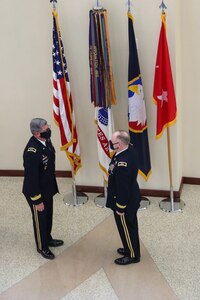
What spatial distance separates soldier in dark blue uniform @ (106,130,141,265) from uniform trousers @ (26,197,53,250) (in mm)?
729

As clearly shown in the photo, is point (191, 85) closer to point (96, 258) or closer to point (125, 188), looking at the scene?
point (125, 188)

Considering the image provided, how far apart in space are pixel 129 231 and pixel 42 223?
0.93 meters

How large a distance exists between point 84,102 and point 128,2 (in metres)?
1.36

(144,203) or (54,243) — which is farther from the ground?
(144,203)

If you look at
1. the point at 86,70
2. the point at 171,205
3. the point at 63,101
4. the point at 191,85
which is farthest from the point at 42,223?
the point at 191,85

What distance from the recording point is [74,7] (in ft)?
17.9

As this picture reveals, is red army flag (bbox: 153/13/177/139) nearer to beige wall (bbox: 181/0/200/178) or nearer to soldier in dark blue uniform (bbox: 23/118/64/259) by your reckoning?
beige wall (bbox: 181/0/200/178)

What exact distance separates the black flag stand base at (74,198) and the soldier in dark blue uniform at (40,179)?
1.08 meters

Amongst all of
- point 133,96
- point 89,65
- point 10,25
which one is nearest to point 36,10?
point 10,25

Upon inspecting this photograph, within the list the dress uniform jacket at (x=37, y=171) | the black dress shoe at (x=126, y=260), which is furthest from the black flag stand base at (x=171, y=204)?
the dress uniform jacket at (x=37, y=171)

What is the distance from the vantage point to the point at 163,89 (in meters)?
5.33

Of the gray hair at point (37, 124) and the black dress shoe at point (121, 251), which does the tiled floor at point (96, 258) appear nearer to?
the black dress shoe at point (121, 251)

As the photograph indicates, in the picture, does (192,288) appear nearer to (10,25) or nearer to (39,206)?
(39,206)

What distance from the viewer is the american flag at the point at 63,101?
213 inches
